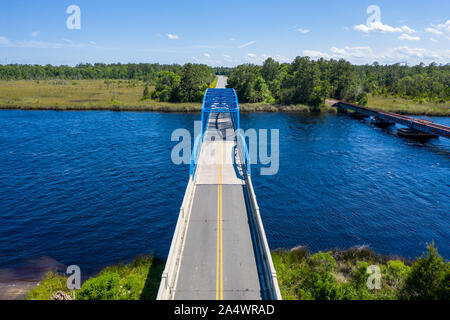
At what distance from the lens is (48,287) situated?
20.2 metres

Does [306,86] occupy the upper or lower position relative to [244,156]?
upper

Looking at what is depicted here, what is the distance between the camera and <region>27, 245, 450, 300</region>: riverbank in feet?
57.6

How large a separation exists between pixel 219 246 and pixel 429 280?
13647mm

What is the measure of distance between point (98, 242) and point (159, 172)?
17.5 m

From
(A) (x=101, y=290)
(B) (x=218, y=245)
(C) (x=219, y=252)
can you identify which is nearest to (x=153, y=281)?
(A) (x=101, y=290)

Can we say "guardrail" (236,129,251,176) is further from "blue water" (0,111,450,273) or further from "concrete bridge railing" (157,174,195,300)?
"concrete bridge railing" (157,174,195,300)

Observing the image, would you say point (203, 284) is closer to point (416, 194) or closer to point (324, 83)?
point (416, 194)

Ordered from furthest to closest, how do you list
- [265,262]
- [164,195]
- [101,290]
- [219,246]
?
[164,195] < [219,246] < [101,290] < [265,262]

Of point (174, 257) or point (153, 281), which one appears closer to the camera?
→ point (174, 257)

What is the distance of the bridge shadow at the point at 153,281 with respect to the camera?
62.4 ft

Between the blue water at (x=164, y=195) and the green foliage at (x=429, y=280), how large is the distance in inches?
302

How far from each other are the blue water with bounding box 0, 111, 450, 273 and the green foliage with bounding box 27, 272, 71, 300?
1.93 metres

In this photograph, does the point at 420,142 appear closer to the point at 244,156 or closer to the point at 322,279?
the point at 244,156

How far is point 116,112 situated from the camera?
9144cm
